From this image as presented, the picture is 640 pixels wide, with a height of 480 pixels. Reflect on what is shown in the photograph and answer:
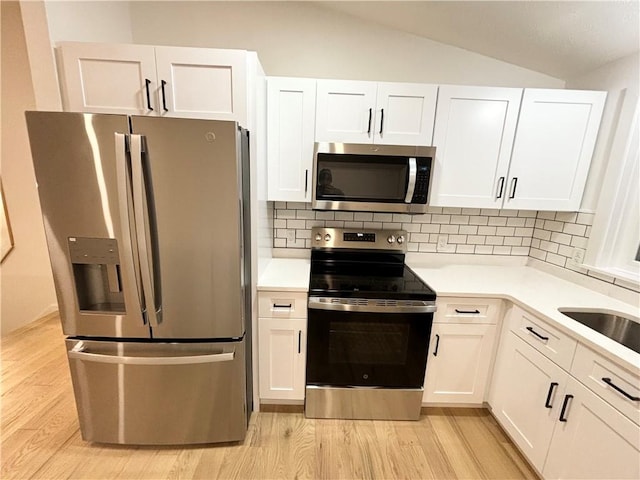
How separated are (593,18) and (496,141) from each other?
2.22 feet

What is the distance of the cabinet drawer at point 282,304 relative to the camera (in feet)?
5.66

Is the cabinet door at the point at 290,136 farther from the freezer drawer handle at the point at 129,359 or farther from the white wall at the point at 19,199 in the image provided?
the white wall at the point at 19,199

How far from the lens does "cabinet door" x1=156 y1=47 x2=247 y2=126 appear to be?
4.75ft

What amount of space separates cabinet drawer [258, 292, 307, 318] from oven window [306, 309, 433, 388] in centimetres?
7

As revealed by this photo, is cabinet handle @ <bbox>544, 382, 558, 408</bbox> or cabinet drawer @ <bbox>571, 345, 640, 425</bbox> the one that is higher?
cabinet drawer @ <bbox>571, 345, 640, 425</bbox>

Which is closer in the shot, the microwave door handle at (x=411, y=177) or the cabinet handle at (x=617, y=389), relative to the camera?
the cabinet handle at (x=617, y=389)

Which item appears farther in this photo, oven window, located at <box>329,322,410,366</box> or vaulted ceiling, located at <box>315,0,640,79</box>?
oven window, located at <box>329,322,410,366</box>

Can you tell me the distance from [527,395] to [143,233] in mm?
2178

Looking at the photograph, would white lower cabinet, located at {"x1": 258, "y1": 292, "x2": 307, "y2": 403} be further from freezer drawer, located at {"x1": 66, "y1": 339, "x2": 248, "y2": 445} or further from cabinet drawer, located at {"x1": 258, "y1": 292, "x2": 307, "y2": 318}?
freezer drawer, located at {"x1": 66, "y1": 339, "x2": 248, "y2": 445}

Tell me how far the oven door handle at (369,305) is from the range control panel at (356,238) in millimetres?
601

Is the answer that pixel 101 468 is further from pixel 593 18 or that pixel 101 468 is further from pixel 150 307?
pixel 593 18

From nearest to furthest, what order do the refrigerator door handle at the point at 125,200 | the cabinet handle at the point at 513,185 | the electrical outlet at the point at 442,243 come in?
the refrigerator door handle at the point at 125,200
the cabinet handle at the point at 513,185
the electrical outlet at the point at 442,243

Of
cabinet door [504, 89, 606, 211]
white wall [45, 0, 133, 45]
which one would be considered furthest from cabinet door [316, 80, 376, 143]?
white wall [45, 0, 133, 45]

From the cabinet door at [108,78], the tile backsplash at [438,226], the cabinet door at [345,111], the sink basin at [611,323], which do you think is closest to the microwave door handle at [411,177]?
the cabinet door at [345,111]
